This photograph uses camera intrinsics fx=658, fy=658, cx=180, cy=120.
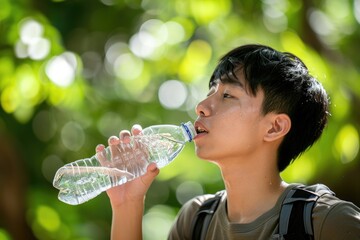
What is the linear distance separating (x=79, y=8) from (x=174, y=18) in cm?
78

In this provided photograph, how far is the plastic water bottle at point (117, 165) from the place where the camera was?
84.9 inches

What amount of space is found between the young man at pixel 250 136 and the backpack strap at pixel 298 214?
8 centimetres

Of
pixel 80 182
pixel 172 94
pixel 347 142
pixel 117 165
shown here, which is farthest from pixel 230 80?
pixel 172 94

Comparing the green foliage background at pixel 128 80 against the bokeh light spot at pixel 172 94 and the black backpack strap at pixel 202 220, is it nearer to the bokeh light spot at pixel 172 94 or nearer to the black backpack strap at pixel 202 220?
the bokeh light spot at pixel 172 94

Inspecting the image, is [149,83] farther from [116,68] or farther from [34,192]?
[34,192]

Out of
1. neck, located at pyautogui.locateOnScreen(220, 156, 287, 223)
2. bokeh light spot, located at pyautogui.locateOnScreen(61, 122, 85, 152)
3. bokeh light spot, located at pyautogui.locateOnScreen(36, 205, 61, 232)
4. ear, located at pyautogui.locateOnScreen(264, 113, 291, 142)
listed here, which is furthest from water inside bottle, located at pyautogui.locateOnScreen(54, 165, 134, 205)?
bokeh light spot, located at pyautogui.locateOnScreen(61, 122, 85, 152)


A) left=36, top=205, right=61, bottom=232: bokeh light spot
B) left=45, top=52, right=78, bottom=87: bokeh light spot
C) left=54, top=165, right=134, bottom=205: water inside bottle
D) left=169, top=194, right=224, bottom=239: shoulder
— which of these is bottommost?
left=36, top=205, right=61, bottom=232: bokeh light spot

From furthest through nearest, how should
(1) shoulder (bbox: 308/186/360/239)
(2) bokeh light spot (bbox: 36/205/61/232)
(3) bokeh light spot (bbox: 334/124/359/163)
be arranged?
(2) bokeh light spot (bbox: 36/205/61/232) < (3) bokeh light spot (bbox: 334/124/359/163) < (1) shoulder (bbox: 308/186/360/239)

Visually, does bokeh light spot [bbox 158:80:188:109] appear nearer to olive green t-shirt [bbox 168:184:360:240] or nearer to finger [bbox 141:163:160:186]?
olive green t-shirt [bbox 168:184:360:240]

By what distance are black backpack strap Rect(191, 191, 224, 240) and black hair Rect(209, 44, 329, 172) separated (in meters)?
0.27

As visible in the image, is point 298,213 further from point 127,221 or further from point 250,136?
point 127,221

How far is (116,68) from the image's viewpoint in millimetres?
4766

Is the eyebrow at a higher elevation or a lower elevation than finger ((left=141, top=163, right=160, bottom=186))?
higher

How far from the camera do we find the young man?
6.56 ft
